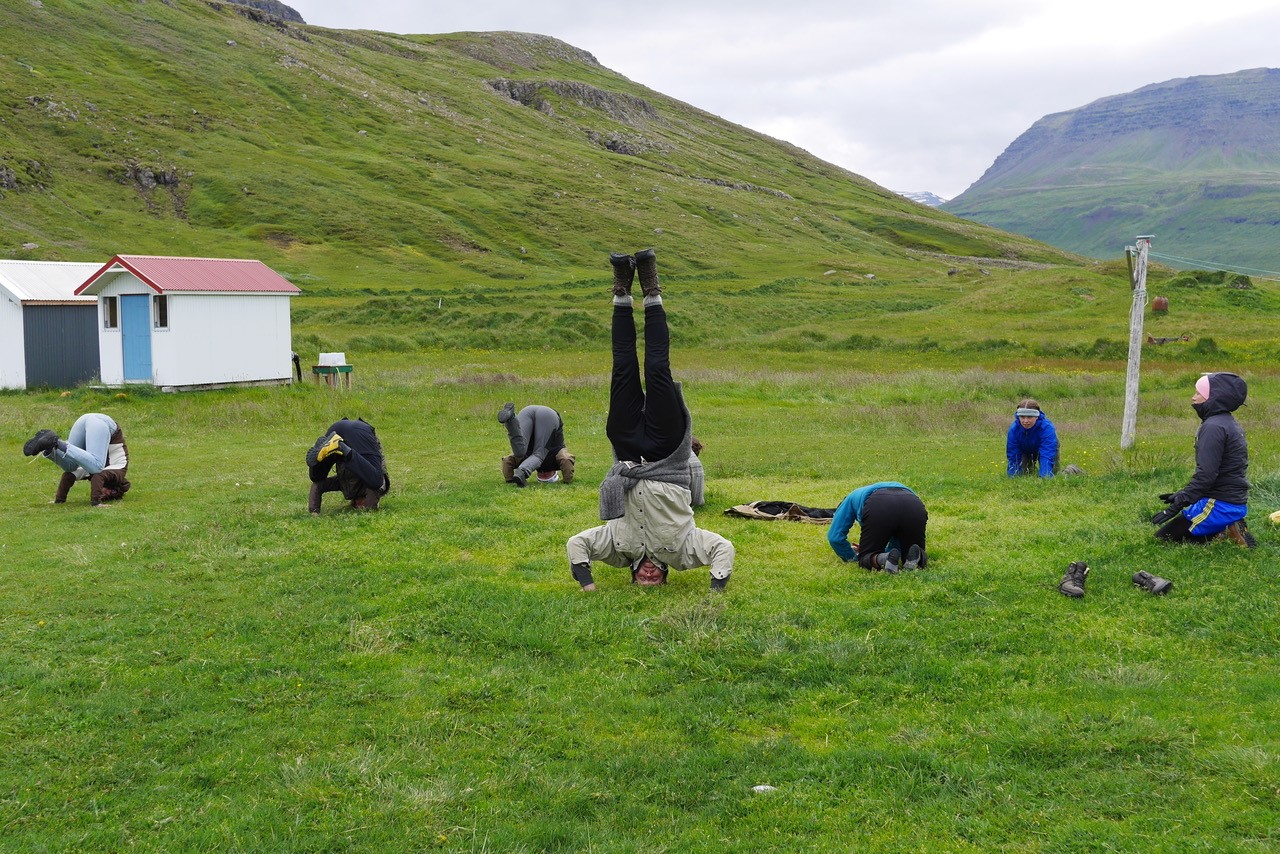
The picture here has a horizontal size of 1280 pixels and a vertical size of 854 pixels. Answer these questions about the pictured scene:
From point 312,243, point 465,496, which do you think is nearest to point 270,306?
point 465,496

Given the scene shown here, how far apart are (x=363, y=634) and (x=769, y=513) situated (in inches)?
272

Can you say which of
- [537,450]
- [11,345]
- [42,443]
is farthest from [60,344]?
[537,450]

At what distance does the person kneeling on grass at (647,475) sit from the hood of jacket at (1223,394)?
543 centimetres

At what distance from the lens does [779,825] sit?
19.5ft

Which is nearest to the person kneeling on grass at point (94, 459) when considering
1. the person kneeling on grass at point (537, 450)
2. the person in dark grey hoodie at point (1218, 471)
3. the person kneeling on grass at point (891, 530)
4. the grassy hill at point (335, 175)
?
the person kneeling on grass at point (537, 450)

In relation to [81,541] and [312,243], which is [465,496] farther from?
[312,243]

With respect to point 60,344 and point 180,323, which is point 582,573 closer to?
point 180,323

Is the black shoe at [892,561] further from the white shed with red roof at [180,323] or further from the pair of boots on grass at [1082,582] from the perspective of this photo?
the white shed with red roof at [180,323]

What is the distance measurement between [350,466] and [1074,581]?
33.2 ft

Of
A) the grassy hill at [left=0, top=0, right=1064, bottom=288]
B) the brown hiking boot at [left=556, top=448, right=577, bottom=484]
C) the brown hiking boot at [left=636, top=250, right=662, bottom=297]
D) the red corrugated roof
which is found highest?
the grassy hill at [left=0, top=0, right=1064, bottom=288]

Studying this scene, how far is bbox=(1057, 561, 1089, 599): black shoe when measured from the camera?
9930 mm

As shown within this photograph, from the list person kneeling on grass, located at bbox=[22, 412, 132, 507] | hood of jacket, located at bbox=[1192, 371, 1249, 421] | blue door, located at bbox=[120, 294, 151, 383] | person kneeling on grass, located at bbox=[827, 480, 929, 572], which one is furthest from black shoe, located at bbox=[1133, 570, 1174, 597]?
blue door, located at bbox=[120, 294, 151, 383]

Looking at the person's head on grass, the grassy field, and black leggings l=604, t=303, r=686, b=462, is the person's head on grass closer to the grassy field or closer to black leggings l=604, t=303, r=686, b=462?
the grassy field

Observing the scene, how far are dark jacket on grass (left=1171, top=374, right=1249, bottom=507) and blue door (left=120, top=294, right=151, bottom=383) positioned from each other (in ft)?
101
